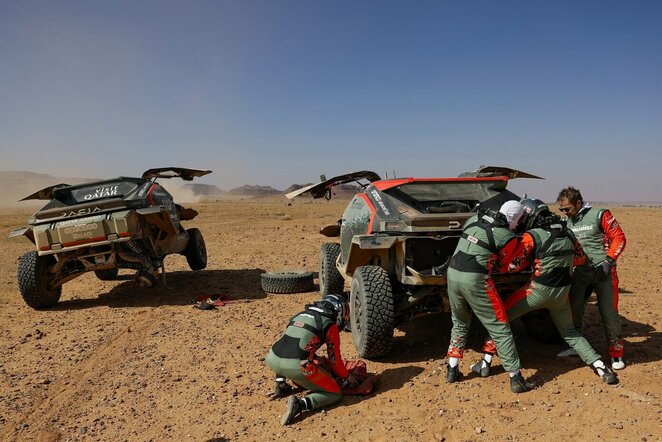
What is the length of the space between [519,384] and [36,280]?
7.25 meters

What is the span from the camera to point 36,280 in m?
8.19

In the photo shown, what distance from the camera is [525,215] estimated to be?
458cm

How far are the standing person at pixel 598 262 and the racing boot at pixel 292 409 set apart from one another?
8.40 feet

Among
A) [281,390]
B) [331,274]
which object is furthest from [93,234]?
[281,390]

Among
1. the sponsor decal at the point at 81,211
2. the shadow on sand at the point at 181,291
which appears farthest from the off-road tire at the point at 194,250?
the sponsor decal at the point at 81,211

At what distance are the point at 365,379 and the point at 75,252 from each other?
5.83 metres

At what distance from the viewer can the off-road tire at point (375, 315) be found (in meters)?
5.05

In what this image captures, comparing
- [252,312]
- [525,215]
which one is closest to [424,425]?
[525,215]

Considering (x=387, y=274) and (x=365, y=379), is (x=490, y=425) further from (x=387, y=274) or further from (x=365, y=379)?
(x=387, y=274)

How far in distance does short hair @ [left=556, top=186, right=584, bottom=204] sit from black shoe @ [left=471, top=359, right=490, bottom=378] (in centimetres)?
177

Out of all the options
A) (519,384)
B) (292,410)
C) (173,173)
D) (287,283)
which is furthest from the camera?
(173,173)

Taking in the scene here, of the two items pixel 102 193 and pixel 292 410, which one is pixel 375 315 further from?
pixel 102 193

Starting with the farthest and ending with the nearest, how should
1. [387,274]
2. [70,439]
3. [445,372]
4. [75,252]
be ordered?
[75,252] → [387,274] → [445,372] → [70,439]

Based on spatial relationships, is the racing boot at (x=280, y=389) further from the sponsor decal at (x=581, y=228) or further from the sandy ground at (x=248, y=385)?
the sponsor decal at (x=581, y=228)
